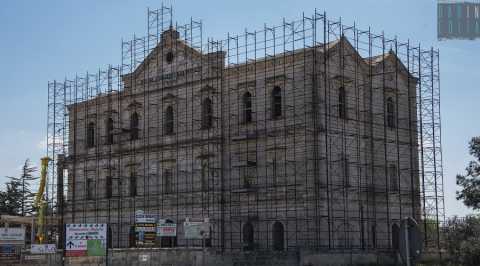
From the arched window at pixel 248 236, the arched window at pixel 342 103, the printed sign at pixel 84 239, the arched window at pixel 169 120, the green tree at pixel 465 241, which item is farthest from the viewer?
the arched window at pixel 169 120

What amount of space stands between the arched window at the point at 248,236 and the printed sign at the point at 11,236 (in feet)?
40.2

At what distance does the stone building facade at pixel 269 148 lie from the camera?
41.1 meters

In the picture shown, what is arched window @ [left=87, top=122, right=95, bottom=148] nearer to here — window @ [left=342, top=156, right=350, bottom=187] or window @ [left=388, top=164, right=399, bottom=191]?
window @ [left=342, top=156, right=350, bottom=187]

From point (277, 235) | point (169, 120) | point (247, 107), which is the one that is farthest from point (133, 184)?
point (277, 235)

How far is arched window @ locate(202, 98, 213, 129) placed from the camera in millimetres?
46125

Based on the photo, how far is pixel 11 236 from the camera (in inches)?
1626

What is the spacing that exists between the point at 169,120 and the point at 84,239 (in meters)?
20.3

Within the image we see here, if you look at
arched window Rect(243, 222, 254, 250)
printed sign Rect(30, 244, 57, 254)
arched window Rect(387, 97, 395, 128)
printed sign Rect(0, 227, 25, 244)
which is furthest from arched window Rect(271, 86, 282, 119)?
printed sign Rect(0, 227, 25, 244)

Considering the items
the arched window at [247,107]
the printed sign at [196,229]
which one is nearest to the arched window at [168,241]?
Answer: the arched window at [247,107]

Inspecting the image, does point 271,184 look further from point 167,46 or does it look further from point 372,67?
point 167,46

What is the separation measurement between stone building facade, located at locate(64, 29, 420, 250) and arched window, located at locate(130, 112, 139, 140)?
77mm

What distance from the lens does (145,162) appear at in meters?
49.4

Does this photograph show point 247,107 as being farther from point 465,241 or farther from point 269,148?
point 465,241

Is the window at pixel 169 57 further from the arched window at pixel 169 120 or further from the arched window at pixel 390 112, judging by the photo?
the arched window at pixel 390 112
